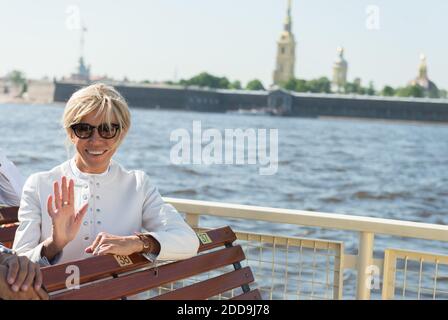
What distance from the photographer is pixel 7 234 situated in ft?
6.55

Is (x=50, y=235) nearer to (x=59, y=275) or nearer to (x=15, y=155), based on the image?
(x=59, y=275)

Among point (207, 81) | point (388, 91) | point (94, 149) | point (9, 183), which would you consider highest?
point (207, 81)

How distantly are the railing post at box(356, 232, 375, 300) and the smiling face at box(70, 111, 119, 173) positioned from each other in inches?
34.9

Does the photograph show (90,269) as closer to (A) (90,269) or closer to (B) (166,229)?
(A) (90,269)

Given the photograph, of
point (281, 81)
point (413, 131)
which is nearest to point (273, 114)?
point (413, 131)

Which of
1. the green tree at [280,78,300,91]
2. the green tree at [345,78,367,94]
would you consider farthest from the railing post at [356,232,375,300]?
the green tree at [345,78,367,94]

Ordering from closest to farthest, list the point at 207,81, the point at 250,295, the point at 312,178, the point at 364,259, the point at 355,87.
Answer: the point at 250,295 < the point at 364,259 < the point at 312,178 < the point at 207,81 < the point at 355,87

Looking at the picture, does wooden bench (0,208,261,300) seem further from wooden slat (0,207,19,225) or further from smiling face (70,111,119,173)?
smiling face (70,111,119,173)

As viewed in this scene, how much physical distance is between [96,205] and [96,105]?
0.82 ft

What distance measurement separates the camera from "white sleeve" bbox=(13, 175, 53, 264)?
1694mm

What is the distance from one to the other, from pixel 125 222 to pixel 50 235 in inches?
7.3

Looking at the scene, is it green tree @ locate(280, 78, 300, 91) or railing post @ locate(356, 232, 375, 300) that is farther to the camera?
green tree @ locate(280, 78, 300, 91)

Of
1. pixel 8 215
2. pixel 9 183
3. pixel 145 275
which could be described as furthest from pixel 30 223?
pixel 9 183

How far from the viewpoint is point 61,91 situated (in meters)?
61.9
